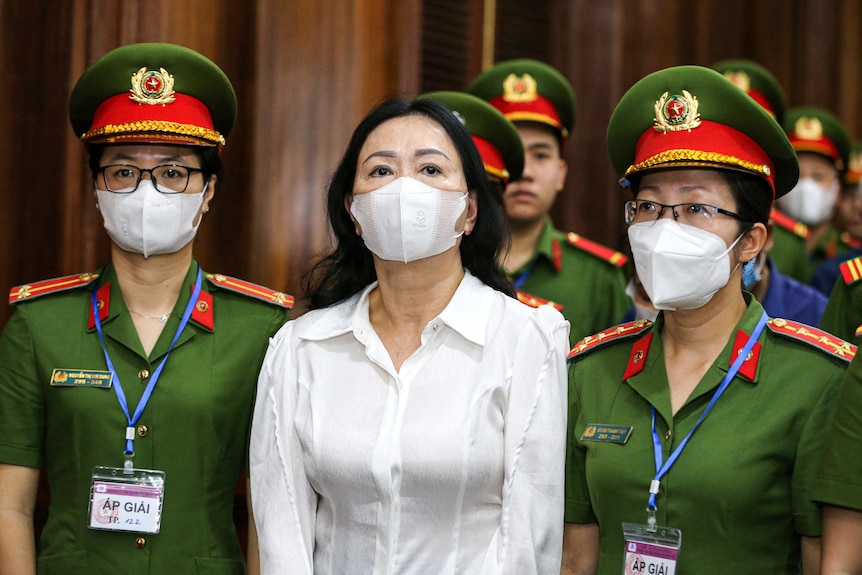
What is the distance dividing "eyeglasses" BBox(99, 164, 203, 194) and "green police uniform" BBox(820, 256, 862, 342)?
1763 millimetres

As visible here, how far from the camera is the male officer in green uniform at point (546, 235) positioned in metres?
4.12

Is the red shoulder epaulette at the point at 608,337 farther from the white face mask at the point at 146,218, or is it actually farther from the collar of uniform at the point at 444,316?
the white face mask at the point at 146,218

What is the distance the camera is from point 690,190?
8.54 ft

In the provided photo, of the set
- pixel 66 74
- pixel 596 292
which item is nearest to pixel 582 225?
pixel 596 292

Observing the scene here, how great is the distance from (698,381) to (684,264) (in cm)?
26

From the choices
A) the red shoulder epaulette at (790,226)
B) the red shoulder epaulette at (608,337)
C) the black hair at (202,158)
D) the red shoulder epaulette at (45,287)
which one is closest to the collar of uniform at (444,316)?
the red shoulder epaulette at (608,337)

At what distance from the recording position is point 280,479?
8.47 ft

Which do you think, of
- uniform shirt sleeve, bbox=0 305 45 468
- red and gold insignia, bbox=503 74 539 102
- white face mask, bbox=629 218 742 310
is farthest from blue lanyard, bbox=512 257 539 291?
uniform shirt sleeve, bbox=0 305 45 468

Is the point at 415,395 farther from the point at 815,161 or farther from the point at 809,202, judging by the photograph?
the point at 815,161

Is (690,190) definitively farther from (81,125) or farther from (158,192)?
(81,125)

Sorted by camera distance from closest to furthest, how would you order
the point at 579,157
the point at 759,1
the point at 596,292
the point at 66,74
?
the point at 66,74
the point at 596,292
the point at 579,157
the point at 759,1

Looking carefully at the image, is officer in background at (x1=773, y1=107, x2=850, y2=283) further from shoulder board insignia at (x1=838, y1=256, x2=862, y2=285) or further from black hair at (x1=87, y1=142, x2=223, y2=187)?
black hair at (x1=87, y1=142, x2=223, y2=187)

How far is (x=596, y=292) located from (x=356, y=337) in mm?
1683

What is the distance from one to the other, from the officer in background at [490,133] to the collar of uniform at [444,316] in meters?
1.03
